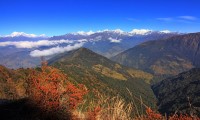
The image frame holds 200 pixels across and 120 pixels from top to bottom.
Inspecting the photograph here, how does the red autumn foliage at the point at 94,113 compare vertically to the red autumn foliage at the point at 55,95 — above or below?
below

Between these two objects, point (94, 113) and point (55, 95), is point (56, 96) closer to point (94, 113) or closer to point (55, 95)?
point (55, 95)

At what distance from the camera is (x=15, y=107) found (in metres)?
9.66

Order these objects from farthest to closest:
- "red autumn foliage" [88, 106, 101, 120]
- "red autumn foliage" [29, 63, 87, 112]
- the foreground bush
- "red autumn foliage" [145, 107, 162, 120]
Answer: "red autumn foliage" [29, 63, 87, 112], the foreground bush, "red autumn foliage" [88, 106, 101, 120], "red autumn foliage" [145, 107, 162, 120]

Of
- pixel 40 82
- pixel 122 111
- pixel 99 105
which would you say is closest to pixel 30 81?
pixel 40 82

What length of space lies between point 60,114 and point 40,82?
8.06 feet

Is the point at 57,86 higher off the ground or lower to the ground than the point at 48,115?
higher

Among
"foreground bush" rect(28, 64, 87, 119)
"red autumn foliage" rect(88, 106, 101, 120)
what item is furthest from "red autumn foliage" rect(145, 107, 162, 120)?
"foreground bush" rect(28, 64, 87, 119)

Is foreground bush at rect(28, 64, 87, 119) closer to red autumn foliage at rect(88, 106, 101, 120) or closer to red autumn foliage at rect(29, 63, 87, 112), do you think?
red autumn foliage at rect(29, 63, 87, 112)

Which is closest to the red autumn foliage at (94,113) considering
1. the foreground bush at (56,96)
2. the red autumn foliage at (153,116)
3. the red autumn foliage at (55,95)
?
the foreground bush at (56,96)

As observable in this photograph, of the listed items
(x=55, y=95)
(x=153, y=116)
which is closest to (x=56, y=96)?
(x=55, y=95)

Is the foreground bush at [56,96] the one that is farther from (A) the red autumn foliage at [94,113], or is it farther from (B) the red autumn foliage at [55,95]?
(A) the red autumn foliage at [94,113]

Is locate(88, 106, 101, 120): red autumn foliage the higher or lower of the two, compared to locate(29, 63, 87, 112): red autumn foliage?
lower

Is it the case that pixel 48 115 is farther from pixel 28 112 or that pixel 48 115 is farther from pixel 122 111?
pixel 122 111

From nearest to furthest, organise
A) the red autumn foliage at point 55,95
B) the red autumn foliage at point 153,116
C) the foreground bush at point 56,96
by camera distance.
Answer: the red autumn foliage at point 153,116
the foreground bush at point 56,96
the red autumn foliage at point 55,95
